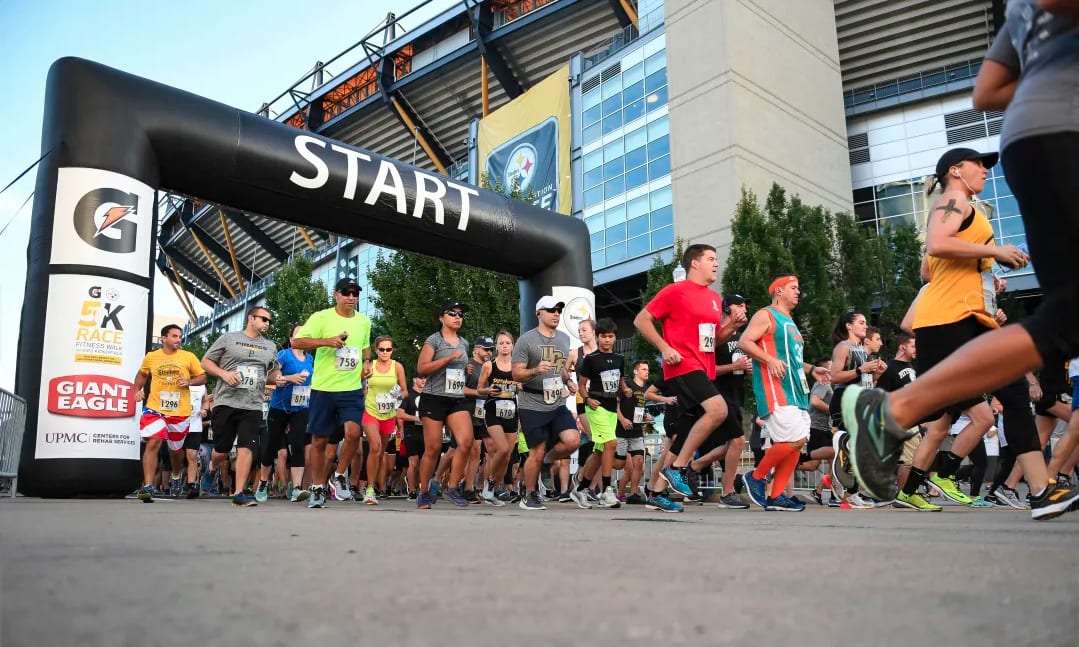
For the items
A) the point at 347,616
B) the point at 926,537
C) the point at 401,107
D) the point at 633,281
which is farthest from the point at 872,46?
the point at 347,616

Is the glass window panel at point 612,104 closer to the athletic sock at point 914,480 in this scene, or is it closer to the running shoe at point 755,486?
the running shoe at point 755,486

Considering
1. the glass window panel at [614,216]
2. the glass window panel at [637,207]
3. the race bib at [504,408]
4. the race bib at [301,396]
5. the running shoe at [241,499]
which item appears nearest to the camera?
the running shoe at [241,499]

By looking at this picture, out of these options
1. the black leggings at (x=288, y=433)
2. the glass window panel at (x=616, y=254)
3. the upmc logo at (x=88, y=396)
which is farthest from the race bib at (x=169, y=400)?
the glass window panel at (x=616, y=254)

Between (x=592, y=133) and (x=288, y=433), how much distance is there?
2278 cm

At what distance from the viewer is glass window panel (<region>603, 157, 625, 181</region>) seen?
92.9 feet

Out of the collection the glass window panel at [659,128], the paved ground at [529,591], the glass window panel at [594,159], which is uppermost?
the glass window panel at [659,128]

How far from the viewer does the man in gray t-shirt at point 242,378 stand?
729cm

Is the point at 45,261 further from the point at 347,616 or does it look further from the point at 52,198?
the point at 347,616

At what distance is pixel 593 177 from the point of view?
28.8m

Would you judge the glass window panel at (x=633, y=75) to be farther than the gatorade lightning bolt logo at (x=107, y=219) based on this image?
Yes

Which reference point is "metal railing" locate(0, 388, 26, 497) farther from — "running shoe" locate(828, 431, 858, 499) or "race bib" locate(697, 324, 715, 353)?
"running shoe" locate(828, 431, 858, 499)

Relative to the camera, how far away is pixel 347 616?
3.87 ft

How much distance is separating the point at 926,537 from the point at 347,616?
2297 mm

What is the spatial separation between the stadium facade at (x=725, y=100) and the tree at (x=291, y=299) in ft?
14.9
